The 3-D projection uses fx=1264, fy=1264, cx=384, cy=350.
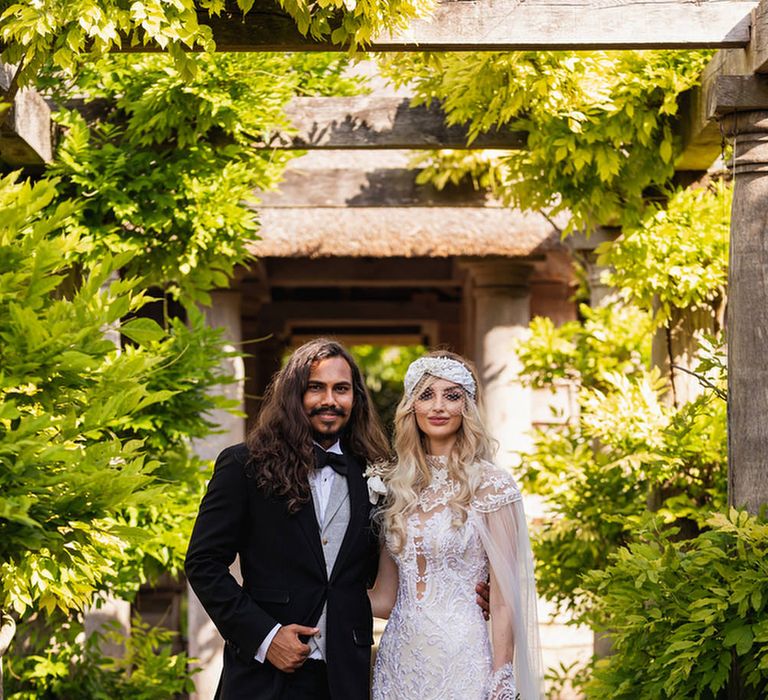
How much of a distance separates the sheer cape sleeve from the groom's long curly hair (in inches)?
15.4

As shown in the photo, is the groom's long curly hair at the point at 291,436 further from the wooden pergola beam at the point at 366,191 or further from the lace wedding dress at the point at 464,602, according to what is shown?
the wooden pergola beam at the point at 366,191

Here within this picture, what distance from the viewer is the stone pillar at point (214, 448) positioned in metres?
7.56

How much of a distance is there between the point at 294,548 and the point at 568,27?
2.13 m

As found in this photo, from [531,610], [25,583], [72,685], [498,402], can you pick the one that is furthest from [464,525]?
[498,402]

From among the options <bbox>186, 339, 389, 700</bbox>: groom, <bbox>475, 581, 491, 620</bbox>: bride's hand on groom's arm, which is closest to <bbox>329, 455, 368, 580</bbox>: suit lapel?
<bbox>186, 339, 389, 700</bbox>: groom

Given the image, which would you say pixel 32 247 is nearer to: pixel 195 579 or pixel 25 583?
pixel 195 579

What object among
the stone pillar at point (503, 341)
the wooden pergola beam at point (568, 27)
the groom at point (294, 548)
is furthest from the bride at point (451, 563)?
the stone pillar at point (503, 341)

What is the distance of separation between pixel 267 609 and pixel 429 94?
3065 mm

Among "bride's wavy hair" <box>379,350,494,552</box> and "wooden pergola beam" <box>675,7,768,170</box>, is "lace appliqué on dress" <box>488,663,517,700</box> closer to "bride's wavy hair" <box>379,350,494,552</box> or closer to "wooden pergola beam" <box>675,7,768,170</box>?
"bride's wavy hair" <box>379,350,494,552</box>

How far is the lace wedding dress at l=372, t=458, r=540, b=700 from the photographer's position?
3.77 m

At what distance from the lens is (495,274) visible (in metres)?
9.20

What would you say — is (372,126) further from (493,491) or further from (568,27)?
(493,491)

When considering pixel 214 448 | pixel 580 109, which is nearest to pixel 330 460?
pixel 580 109

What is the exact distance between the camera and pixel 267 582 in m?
3.69
